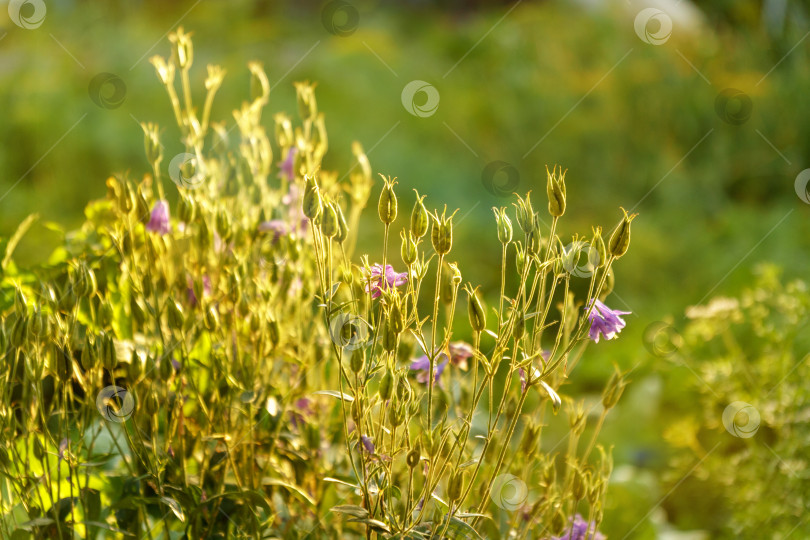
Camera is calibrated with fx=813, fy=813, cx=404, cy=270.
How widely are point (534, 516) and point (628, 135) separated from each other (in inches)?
89.6

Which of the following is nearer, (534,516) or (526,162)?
(534,516)

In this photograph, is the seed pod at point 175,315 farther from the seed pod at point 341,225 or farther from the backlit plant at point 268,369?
the seed pod at point 341,225

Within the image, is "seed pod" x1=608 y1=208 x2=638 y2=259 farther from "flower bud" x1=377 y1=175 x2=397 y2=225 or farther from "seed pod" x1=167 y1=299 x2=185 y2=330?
"seed pod" x1=167 y1=299 x2=185 y2=330

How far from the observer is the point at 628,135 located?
266 centimetres

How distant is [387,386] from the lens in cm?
44

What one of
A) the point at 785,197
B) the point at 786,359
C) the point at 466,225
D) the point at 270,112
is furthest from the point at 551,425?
the point at 270,112

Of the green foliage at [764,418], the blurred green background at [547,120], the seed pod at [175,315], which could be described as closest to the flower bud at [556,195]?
the seed pod at [175,315]

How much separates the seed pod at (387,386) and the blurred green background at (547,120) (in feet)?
Result: 2.34

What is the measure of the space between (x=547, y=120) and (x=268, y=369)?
2.31 m

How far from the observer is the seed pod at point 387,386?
1.43ft

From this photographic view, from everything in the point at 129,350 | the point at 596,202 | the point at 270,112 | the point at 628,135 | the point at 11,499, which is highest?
the point at 628,135

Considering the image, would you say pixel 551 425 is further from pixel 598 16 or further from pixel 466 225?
pixel 598 16

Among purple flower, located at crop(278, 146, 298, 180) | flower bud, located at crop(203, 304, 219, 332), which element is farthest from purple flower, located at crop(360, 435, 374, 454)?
purple flower, located at crop(278, 146, 298, 180)

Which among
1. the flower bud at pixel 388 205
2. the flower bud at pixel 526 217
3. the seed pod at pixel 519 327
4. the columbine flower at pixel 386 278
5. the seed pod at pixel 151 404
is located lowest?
the seed pod at pixel 151 404
